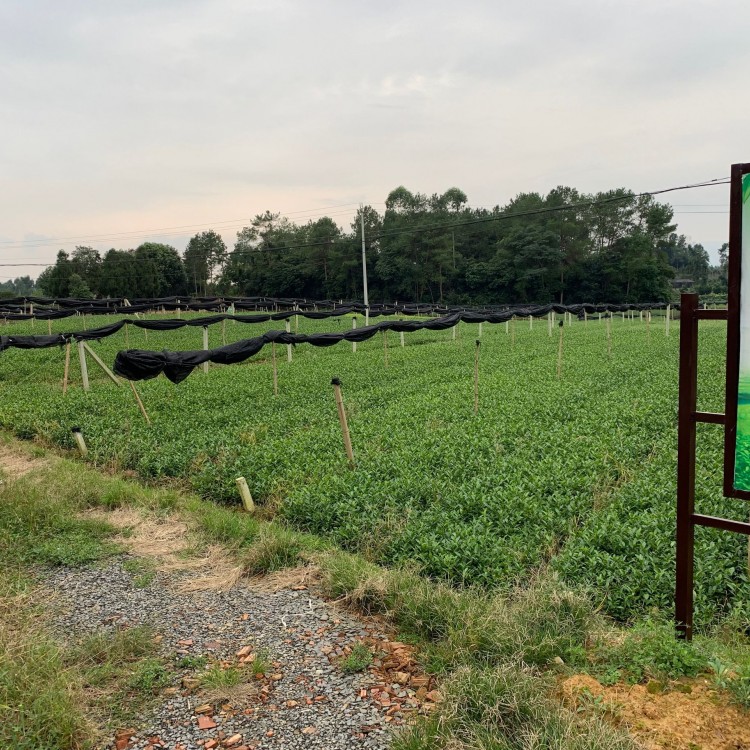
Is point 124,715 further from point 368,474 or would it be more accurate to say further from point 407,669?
point 368,474

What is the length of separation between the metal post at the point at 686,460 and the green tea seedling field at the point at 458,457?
1.81ft

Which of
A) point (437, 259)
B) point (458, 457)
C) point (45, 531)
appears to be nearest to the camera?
point (45, 531)

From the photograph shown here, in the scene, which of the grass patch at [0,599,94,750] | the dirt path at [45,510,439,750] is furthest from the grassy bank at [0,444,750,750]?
the dirt path at [45,510,439,750]

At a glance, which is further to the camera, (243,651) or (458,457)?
(458,457)

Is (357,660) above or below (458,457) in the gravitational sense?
below

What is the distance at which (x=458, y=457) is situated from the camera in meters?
7.35

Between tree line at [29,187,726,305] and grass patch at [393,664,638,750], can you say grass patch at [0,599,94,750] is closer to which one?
grass patch at [393,664,638,750]

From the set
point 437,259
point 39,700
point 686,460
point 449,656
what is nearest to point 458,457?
point 449,656

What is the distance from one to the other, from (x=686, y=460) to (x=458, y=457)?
4.12 meters

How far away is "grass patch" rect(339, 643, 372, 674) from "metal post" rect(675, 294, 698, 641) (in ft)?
6.32

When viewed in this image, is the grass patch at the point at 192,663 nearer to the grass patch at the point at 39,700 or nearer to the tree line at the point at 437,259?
the grass patch at the point at 39,700

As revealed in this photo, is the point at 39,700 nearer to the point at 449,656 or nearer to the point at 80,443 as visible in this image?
the point at 449,656

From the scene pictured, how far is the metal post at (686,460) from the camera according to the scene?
3.22 m

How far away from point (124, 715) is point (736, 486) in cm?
359
